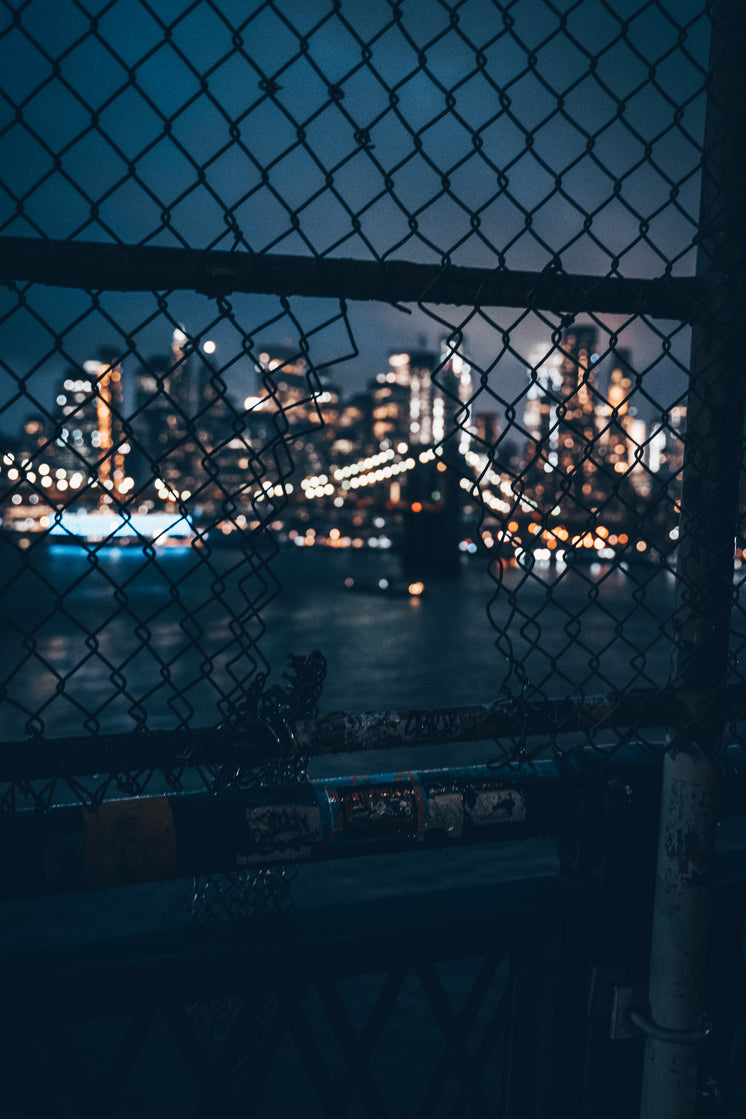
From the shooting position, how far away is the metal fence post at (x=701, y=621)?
4.87 feet

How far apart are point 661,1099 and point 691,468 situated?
1.24 metres

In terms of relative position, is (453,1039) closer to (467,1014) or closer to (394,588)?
(467,1014)

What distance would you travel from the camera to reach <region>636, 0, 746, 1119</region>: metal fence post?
1485mm

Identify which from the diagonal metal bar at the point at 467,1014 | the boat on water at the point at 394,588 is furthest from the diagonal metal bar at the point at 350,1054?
the boat on water at the point at 394,588

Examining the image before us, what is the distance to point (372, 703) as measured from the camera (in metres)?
19.2

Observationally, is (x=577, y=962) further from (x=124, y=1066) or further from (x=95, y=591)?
(x=95, y=591)

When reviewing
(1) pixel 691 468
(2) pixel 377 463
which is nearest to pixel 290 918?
(1) pixel 691 468

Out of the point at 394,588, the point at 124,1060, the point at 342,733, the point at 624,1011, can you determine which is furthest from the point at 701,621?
the point at 394,588

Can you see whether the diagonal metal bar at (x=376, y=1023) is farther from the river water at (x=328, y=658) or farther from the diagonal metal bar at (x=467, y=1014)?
the river water at (x=328, y=658)

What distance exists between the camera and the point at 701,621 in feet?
4.99

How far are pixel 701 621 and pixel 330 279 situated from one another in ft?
3.13

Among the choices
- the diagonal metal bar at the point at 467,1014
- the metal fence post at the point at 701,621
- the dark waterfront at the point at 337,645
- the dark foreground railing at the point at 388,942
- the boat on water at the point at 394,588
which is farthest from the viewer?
the boat on water at the point at 394,588

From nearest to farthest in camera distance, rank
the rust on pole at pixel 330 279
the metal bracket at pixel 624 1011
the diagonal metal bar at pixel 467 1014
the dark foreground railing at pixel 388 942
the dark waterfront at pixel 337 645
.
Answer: the rust on pole at pixel 330 279
the dark foreground railing at pixel 388 942
the metal bracket at pixel 624 1011
the diagonal metal bar at pixel 467 1014
the dark waterfront at pixel 337 645

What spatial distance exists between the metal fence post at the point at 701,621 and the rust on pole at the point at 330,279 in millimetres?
93
